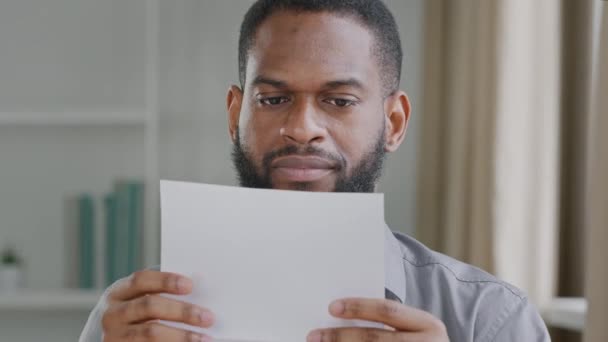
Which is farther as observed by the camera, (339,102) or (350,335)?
(339,102)

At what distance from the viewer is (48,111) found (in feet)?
9.42

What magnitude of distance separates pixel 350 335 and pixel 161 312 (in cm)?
20

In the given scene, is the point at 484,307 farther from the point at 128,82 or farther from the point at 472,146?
the point at 128,82

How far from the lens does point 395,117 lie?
4.29ft

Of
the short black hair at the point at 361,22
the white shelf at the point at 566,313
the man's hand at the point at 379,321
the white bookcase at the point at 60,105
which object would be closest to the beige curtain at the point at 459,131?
the white shelf at the point at 566,313

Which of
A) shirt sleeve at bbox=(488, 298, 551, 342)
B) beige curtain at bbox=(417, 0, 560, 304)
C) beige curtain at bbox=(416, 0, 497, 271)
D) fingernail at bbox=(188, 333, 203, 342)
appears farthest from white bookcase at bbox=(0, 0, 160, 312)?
fingernail at bbox=(188, 333, 203, 342)

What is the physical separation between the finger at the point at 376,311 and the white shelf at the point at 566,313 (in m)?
1.19

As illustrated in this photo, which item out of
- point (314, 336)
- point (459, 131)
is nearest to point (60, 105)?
point (459, 131)

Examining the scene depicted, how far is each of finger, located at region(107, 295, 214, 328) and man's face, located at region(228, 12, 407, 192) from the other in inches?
12.0

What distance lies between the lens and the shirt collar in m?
1.24

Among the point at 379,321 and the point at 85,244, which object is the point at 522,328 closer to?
the point at 379,321

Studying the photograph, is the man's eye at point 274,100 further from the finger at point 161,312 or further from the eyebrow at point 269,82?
the finger at point 161,312

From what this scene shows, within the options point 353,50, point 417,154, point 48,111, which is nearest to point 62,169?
point 48,111

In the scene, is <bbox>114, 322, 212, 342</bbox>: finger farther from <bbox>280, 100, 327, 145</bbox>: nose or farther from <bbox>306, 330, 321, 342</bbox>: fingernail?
<bbox>280, 100, 327, 145</bbox>: nose
